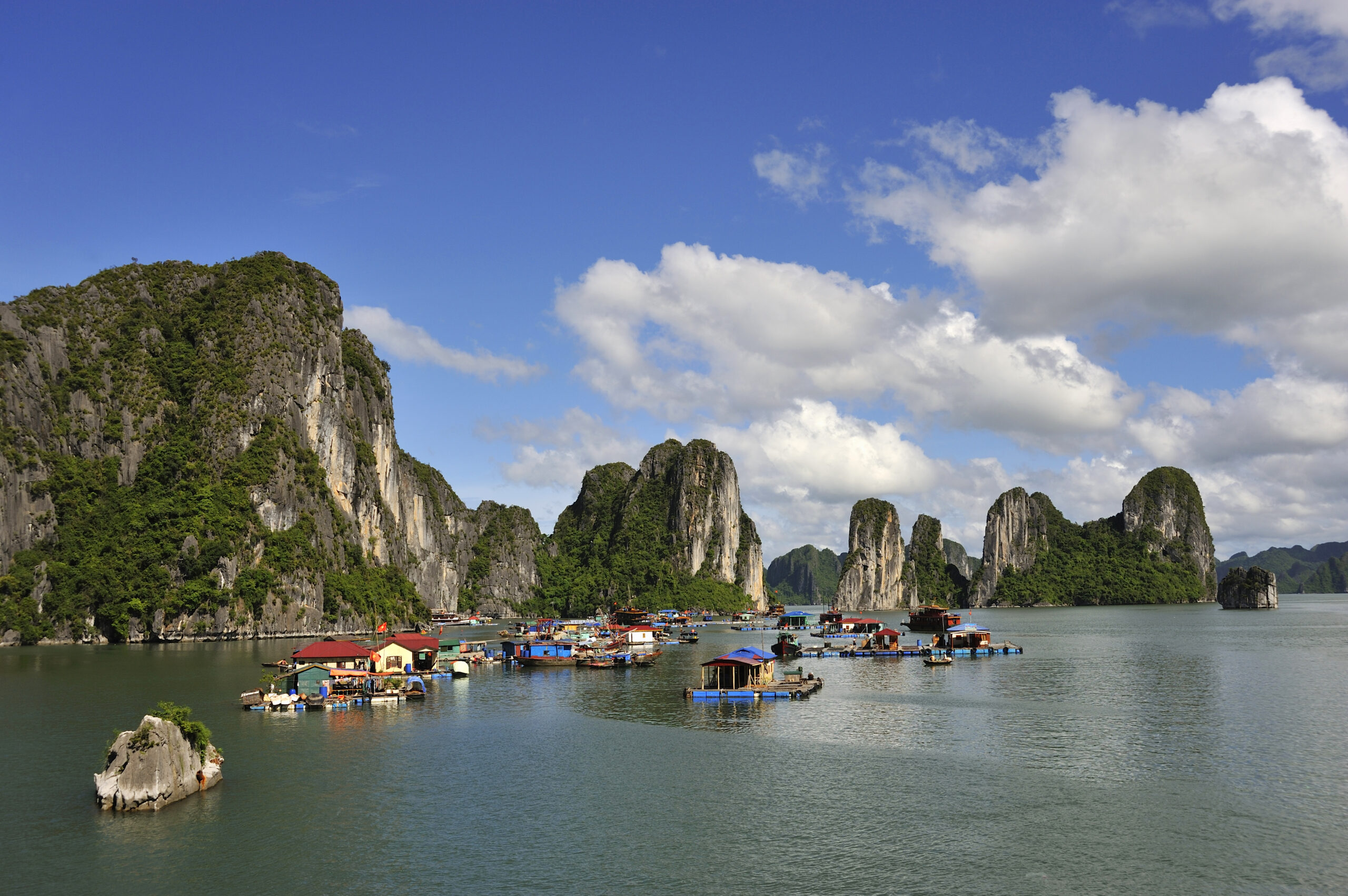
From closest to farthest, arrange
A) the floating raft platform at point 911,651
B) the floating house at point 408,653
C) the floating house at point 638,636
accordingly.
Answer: the floating house at point 408,653 < the floating raft platform at point 911,651 < the floating house at point 638,636

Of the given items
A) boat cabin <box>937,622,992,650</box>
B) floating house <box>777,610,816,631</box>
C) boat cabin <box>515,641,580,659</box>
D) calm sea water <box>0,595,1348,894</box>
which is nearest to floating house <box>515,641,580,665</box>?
boat cabin <box>515,641,580,659</box>

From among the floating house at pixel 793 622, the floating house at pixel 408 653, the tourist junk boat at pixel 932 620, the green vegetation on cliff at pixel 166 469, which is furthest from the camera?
the floating house at pixel 793 622

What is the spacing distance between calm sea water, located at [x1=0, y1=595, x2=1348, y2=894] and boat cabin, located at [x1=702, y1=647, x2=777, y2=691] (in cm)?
455

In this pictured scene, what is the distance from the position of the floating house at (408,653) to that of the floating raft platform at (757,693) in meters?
23.4

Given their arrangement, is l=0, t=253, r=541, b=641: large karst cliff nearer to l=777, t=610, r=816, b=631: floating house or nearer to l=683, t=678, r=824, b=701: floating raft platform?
l=777, t=610, r=816, b=631: floating house

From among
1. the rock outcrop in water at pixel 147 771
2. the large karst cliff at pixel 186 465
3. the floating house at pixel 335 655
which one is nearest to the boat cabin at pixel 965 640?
the floating house at pixel 335 655

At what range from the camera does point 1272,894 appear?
947 inches

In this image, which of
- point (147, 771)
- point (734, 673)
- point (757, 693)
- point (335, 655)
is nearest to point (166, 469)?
point (335, 655)

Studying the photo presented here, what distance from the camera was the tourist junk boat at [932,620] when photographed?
443ft

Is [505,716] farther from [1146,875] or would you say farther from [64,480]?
[64,480]

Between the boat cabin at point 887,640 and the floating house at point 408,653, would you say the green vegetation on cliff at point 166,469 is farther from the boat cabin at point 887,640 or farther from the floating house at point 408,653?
the boat cabin at point 887,640

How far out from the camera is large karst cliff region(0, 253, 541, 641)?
11281cm

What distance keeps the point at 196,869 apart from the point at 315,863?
312cm

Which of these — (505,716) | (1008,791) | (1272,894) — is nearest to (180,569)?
(505,716)
